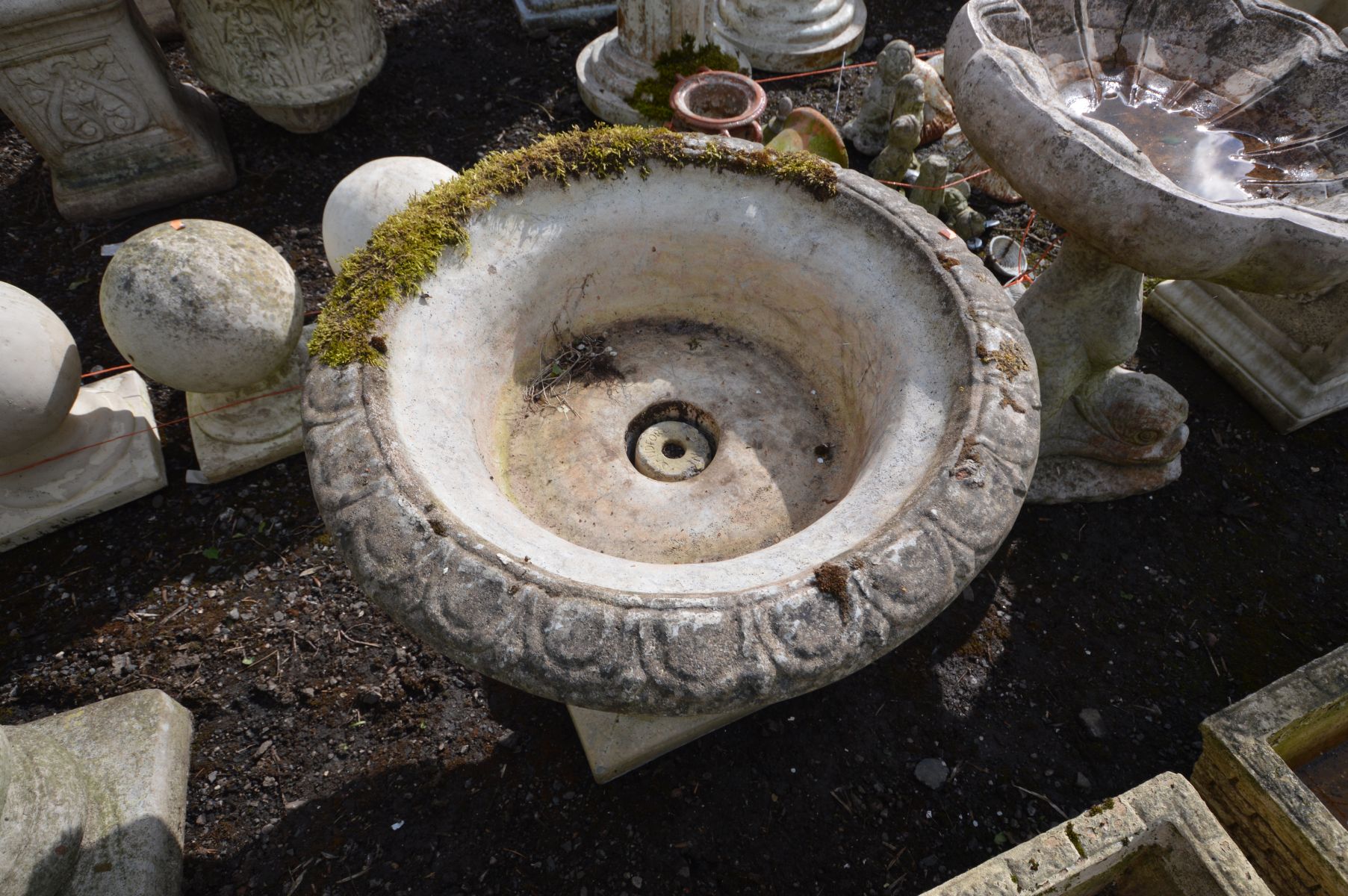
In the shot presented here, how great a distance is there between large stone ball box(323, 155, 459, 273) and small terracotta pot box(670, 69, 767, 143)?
1.42 metres

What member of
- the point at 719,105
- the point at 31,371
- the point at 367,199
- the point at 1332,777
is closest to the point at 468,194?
the point at 367,199

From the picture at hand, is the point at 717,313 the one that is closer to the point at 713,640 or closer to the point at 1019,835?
the point at 713,640

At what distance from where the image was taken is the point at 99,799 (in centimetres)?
266

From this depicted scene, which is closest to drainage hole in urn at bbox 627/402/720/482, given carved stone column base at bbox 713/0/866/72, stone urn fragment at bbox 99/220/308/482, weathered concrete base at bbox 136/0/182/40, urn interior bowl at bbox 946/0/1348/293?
urn interior bowl at bbox 946/0/1348/293

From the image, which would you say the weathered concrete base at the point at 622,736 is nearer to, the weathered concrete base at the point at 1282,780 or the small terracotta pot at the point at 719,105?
the weathered concrete base at the point at 1282,780

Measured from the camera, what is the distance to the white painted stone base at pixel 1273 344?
378 centimetres

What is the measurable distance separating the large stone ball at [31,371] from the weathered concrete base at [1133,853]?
12.9ft

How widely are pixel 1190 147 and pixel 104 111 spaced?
224 inches

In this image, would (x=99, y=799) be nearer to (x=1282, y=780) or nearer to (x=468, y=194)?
(x=468, y=194)

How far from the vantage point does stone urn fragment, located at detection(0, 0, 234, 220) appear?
4.02 meters

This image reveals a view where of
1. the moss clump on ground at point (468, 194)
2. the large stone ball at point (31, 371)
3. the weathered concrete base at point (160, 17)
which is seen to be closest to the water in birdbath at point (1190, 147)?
the moss clump on ground at point (468, 194)

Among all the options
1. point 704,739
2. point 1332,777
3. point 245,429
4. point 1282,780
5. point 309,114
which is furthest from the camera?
point 309,114

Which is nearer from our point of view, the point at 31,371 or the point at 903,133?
the point at 31,371

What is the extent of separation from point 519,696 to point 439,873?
0.70 m
